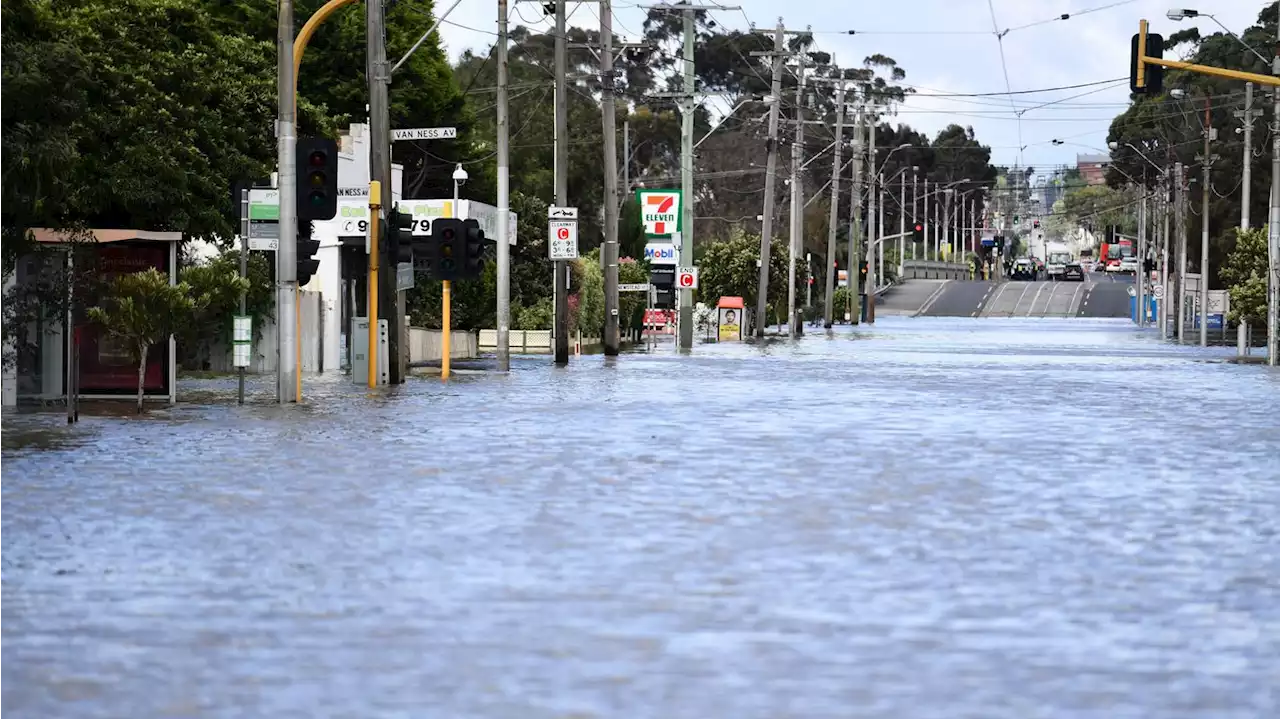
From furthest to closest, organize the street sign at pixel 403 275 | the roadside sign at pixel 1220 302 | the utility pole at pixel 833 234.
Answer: the utility pole at pixel 833 234 < the roadside sign at pixel 1220 302 < the street sign at pixel 403 275

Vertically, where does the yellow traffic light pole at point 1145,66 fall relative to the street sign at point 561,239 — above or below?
above

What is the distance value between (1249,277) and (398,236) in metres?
40.5

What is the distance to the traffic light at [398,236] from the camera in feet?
142

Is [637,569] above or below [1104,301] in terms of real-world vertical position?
above

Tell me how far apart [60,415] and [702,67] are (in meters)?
156

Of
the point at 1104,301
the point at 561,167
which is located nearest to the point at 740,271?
the point at 561,167

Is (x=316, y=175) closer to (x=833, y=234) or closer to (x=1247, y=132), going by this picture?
(x=1247, y=132)

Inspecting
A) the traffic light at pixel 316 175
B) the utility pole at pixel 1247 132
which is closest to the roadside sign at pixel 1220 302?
the utility pole at pixel 1247 132

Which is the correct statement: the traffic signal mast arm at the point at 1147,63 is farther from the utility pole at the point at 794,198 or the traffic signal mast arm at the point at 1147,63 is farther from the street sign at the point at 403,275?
the utility pole at the point at 794,198

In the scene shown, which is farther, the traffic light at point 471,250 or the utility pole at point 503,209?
the utility pole at point 503,209

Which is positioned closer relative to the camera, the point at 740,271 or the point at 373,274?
the point at 373,274

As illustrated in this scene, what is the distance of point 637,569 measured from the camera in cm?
1376

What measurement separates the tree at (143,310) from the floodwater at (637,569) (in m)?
3.01

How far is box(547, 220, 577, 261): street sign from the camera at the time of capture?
55.9m
